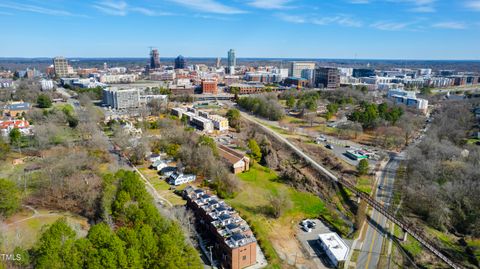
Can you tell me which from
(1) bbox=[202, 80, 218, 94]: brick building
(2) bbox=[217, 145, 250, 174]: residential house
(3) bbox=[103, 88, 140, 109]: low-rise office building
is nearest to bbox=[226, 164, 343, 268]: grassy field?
(2) bbox=[217, 145, 250, 174]: residential house

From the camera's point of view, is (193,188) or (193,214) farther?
(193,188)

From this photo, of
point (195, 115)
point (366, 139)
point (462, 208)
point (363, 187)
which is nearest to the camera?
point (462, 208)

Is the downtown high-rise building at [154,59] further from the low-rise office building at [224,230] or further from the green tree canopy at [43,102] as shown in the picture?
the low-rise office building at [224,230]

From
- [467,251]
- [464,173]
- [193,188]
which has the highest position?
[464,173]

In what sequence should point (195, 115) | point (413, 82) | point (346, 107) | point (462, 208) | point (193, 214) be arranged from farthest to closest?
point (413, 82)
point (346, 107)
point (195, 115)
point (462, 208)
point (193, 214)

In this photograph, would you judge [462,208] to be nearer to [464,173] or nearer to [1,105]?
[464,173]

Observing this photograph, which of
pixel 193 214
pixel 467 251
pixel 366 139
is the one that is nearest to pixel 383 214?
pixel 467 251

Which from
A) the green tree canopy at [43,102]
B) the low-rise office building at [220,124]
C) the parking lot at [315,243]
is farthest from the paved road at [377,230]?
the green tree canopy at [43,102]

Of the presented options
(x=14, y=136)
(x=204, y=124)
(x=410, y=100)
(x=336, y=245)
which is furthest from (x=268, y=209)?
(x=410, y=100)

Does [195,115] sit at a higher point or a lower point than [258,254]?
higher
